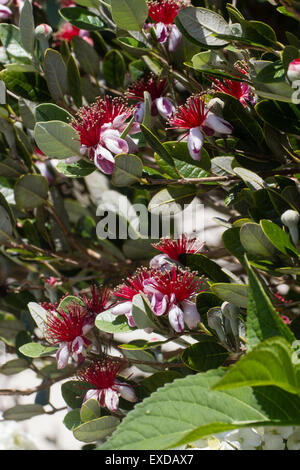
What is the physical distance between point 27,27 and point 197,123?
0.41m

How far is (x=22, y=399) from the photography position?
1.98 meters

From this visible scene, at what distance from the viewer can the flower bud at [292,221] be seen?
2.71ft

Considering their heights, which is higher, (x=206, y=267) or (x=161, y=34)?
(x=161, y=34)

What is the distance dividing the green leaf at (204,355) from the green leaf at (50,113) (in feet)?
1.49

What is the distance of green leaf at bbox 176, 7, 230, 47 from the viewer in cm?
94

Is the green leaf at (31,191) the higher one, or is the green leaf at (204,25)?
the green leaf at (204,25)

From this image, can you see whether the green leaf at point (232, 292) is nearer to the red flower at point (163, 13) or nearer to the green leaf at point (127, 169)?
the green leaf at point (127, 169)

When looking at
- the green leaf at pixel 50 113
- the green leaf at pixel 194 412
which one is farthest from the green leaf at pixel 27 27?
the green leaf at pixel 194 412

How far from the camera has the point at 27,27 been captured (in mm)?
1143

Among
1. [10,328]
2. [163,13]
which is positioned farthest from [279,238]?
[10,328]

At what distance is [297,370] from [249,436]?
0.21 meters

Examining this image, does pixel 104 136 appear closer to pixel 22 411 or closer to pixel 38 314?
pixel 38 314

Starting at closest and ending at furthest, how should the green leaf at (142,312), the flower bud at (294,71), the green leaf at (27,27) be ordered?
the flower bud at (294,71) → the green leaf at (142,312) → the green leaf at (27,27)
